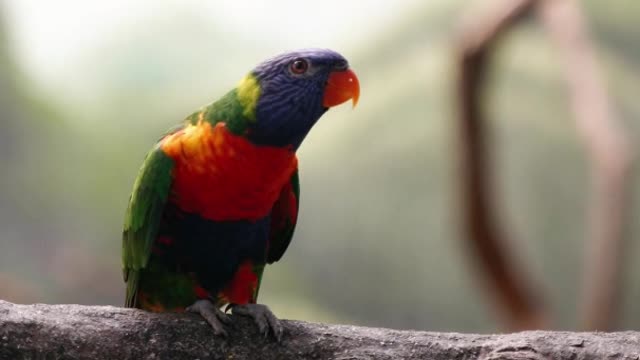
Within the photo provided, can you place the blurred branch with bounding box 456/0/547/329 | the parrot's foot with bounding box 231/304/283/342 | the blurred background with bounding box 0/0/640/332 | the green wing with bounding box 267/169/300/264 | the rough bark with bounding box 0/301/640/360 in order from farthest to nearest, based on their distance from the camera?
the blurred background with bounding box 0/0/640/332
the blurred branch with bounding box 456/0/547/329
the green wing with bounding box 267/169/300/264
the parrot's foot with bounding box 231/304/283/342
the rough bark with bounding box 0/301/640/360

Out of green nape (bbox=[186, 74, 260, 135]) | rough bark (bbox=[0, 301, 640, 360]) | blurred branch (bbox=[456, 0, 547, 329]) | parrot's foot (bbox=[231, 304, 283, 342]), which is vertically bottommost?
rough bark (bbox=[0, 301, 640, 360])

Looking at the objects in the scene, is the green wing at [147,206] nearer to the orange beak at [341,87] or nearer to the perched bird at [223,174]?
the perched bird at [223,174]

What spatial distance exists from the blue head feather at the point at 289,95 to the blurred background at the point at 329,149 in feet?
7.29

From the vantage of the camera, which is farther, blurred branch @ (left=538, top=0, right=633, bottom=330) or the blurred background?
the blurred background

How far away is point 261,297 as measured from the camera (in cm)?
430

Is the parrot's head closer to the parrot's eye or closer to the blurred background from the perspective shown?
the parrot's eye

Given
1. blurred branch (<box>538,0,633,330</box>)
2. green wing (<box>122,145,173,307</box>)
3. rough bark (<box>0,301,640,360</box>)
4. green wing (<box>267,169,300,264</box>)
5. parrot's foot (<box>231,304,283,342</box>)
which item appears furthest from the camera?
blurred branch (<box>538,0,633,330</box>)

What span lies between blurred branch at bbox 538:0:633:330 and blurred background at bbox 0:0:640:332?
46 cm

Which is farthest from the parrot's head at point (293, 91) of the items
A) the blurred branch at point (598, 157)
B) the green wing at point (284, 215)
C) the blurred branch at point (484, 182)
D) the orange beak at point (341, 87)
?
the blurred branch at point (598, 157)

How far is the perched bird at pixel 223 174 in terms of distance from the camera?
1936mm

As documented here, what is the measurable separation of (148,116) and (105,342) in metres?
3.16

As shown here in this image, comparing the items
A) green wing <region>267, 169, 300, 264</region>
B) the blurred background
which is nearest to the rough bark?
green wing <region>267, 169, 300, 264</region>

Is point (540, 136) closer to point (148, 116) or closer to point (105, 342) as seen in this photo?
point (148, 116)

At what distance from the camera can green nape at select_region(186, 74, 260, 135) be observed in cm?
194
